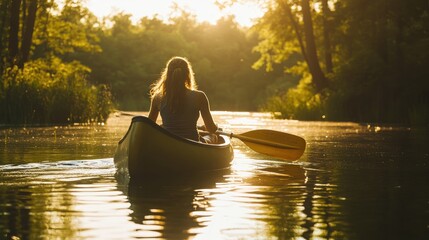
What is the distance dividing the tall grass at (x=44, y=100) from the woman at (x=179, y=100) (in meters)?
12.1

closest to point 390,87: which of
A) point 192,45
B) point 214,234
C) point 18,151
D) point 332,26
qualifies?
point 332,26

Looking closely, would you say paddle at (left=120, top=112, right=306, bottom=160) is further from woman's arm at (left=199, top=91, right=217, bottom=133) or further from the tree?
the tree

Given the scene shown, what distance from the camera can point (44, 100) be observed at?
2312cm

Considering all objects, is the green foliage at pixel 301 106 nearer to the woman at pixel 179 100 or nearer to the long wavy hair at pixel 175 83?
the woman at pixel 179 100

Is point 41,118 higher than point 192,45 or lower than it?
lower

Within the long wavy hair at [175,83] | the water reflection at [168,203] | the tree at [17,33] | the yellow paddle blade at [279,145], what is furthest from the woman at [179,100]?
the tree at [17,33]

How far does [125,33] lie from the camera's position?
87875mm

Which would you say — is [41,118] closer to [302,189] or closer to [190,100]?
[190,100]

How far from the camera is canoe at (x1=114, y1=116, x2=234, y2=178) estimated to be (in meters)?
9.89

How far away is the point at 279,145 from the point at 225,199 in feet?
16.4

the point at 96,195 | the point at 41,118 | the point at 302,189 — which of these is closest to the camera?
the point at 96,195

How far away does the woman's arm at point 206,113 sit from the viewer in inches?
425

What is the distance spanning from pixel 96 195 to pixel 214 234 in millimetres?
2504

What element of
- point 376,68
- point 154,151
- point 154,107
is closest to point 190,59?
point 376,68
